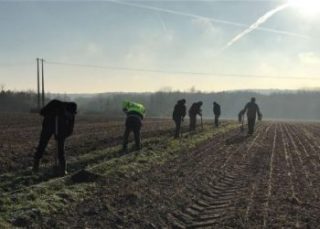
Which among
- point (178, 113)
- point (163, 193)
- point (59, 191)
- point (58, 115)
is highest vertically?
point (58, 115)

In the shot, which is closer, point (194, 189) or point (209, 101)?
point (194, 189)

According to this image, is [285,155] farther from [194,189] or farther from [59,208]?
[59,208]

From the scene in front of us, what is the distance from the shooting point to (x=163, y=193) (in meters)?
9.91

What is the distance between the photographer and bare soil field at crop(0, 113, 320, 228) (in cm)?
775

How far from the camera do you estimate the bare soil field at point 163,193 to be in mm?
7750

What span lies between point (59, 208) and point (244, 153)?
10801 millimetres

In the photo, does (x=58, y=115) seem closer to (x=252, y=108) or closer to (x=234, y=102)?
(x=252, y=108)

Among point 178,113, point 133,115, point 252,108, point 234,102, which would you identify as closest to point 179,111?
point 178,113

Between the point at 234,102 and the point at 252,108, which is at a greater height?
the point at 252,108

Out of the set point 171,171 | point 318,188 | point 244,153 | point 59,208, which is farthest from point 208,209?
point 244,153

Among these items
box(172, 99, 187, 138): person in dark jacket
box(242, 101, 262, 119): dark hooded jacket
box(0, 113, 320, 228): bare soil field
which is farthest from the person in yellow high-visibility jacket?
box(242, 101, 262, 119): dark hooded jacket

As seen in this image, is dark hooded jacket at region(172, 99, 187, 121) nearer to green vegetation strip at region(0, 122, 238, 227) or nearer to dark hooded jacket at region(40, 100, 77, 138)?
Answer: green vegetation strip at region(0, 122, 238, 227)

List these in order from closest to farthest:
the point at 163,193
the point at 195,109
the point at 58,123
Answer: the point at 163,193 → the point at 58,123 → the point at 195,109

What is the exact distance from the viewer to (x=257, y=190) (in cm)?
1057
